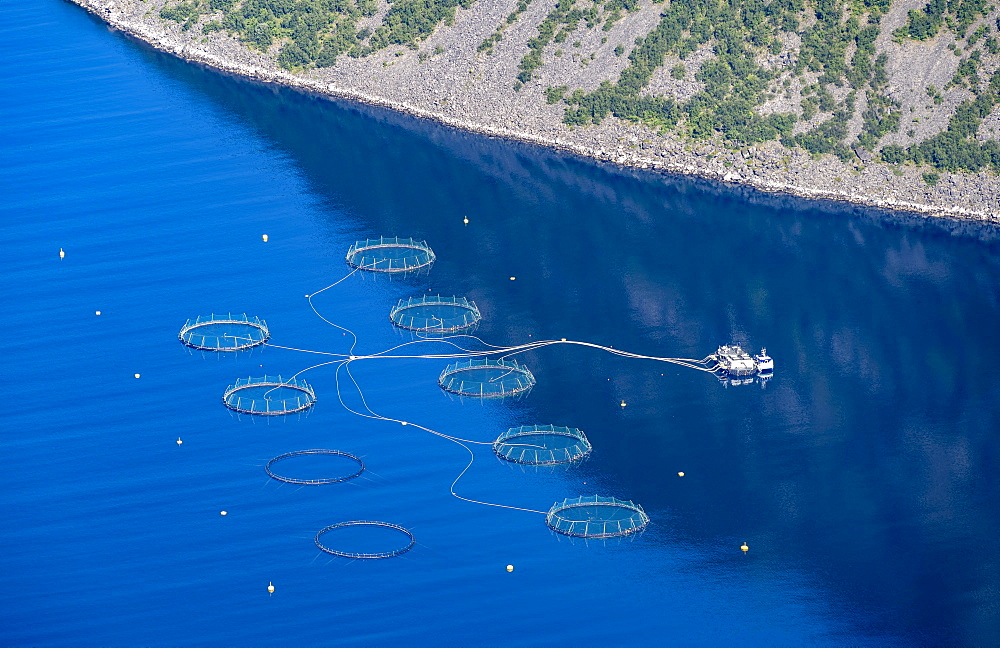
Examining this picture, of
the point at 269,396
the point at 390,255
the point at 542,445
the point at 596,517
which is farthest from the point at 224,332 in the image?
the point at 596,517

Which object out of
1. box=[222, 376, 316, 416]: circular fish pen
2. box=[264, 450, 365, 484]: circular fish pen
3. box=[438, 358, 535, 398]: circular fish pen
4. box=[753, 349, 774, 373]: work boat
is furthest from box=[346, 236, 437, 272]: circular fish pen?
box=[753, 349, 774, 373]: work boat

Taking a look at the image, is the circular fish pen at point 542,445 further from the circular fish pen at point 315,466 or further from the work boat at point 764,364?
the work boat at point 764,364

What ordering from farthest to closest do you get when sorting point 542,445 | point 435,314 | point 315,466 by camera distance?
point 435,314 → point 542,445 → point 315,466

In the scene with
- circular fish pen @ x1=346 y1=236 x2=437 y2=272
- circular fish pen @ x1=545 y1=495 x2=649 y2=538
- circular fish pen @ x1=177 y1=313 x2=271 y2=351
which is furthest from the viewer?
circular fish pen @ x1=346 y1=236 x2=437 y2=272

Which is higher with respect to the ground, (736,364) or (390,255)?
(390,255)

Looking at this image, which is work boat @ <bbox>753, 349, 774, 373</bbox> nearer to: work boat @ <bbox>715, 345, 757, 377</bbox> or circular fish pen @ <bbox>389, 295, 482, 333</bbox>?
work boat @ <bbox>715, 345, 757, 377</bbox>

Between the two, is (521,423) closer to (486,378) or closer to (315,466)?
(486,378)
